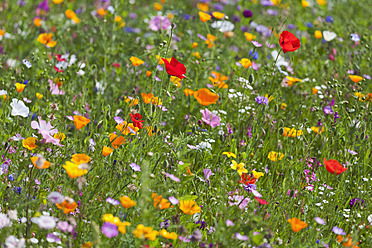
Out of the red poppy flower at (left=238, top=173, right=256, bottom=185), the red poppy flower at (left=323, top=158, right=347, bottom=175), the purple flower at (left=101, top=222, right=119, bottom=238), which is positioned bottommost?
the purple flower at (left=101, top=222, right=119, bottom=238)

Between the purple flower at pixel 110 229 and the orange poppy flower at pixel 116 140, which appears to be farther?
the orange poppy flower at pixel 116 140

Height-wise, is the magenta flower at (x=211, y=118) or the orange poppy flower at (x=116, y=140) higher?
the magenta flower at (x=211, y=118)

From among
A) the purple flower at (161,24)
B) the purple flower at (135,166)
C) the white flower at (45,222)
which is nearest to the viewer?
the white flower at (45,222)

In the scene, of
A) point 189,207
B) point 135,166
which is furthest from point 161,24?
point 189,207

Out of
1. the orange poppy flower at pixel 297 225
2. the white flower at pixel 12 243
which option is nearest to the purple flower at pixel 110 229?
the white flower at pixel 12 243

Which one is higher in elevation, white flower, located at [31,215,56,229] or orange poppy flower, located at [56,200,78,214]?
orange poppy flower, located at [56,200,78,214]

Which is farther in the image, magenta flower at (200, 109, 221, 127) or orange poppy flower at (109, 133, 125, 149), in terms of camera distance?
magenta flower at (200, 109, 221, 127)

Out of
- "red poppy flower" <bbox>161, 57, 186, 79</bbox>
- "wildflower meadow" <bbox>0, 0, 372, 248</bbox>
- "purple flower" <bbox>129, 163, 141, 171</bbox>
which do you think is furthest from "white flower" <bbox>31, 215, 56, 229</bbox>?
"red poppy flower" <bbox>161, 57, 186, 79</bbox>

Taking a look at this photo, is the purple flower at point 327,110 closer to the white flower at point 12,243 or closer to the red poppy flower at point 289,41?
the red poppy flower at point 289,41

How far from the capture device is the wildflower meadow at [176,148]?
66.9 inches

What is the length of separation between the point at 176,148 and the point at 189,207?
46 cm

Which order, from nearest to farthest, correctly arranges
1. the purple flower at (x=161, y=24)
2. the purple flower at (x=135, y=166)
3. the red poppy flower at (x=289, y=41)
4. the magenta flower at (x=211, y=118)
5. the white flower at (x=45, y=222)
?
the white flower at (x=45, y=222), the purple flower at (x=135, y=166), the red poppy flower at (x=289, y=41), the magenta flower at (x=211, y=118), the purple flower at (x=161, y=24)

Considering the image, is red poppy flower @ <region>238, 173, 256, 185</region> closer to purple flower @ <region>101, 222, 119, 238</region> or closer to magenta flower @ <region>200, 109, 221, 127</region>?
magenta flower @ <region>200, 109, 221, 127</region>

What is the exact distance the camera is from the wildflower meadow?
170cm
